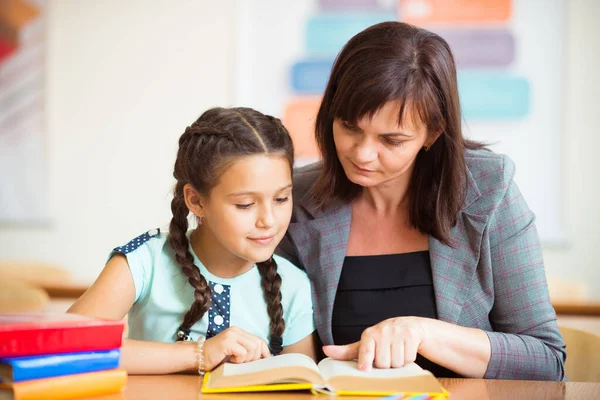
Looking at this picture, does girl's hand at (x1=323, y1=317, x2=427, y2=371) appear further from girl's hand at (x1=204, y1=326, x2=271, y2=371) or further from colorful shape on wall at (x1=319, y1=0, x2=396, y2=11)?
colorful shape on wall at (x1=319, y1=0, x2=396, y2=11)

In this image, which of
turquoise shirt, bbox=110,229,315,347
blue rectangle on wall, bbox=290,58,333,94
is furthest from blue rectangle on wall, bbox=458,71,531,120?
turquoise shirt, bbox=110,229,315,347

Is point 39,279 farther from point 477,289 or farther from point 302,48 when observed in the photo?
point 477,289

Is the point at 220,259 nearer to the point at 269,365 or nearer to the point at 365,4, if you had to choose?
the point at 269,365

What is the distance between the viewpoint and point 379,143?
150 centimetres

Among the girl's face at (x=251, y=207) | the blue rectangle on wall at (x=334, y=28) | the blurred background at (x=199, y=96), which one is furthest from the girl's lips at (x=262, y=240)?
the blue rectangle on wall at (x=334, y=28)

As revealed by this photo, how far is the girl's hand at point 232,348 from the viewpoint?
1.33m

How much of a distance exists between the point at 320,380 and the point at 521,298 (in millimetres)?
610

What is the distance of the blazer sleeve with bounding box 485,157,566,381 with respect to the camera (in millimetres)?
1478

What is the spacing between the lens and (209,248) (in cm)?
161

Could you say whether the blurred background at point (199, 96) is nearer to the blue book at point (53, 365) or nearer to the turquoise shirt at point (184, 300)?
the turquoise shirt at point (184, 300)

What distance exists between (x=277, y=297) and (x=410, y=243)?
14.0 inches

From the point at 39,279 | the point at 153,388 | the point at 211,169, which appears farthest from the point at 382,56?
the point at 39,279

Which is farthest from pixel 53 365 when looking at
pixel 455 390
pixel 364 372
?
pixel 455 390

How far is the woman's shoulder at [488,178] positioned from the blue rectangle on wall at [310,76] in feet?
7.71
